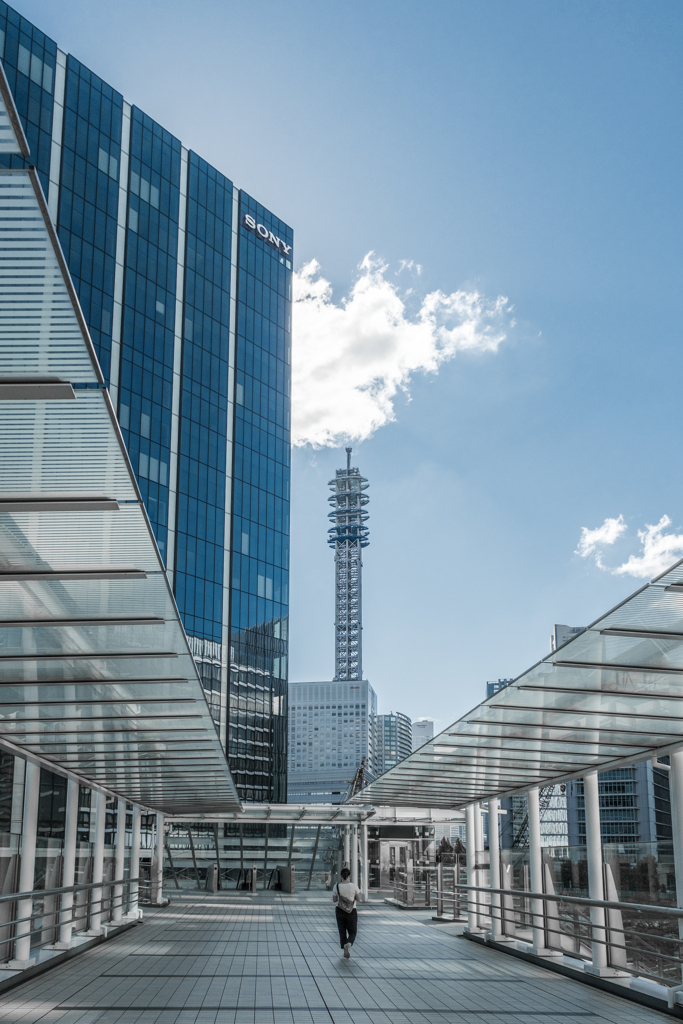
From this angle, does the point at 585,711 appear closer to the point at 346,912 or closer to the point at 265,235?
the point at 346,912

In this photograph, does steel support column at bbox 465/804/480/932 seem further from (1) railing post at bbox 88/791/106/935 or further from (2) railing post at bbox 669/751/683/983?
(2) railing post at bbox 669/751/683/983

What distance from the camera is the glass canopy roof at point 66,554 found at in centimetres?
290

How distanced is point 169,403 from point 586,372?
65931mm

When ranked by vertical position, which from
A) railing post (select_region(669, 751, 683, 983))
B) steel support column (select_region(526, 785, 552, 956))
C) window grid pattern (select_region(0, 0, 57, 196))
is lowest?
steel support column (select_region(526, 785, 552, 956))

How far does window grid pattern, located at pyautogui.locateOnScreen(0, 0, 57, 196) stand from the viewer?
44031 mm

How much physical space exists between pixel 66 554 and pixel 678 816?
23.8ft

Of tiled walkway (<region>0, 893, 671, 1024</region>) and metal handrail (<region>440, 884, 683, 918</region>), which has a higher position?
metal handrail (<region>440, 884, 683, 918</region>)

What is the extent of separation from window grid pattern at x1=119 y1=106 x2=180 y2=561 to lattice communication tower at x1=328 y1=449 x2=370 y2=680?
12256 cm

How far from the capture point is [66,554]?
17.7 feet

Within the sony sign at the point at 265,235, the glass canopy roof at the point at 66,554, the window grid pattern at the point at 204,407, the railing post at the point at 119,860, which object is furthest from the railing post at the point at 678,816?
the sony sign at the point at 265,235

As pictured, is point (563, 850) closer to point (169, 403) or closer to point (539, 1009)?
point (539, 1009)

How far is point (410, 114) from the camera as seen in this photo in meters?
39.7

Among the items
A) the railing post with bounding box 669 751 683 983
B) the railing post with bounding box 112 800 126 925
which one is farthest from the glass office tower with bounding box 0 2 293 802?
the railing post with bounding box 669 751 683 983

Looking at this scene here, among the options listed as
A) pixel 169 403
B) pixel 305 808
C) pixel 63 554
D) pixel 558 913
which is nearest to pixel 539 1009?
pixel 558 913
